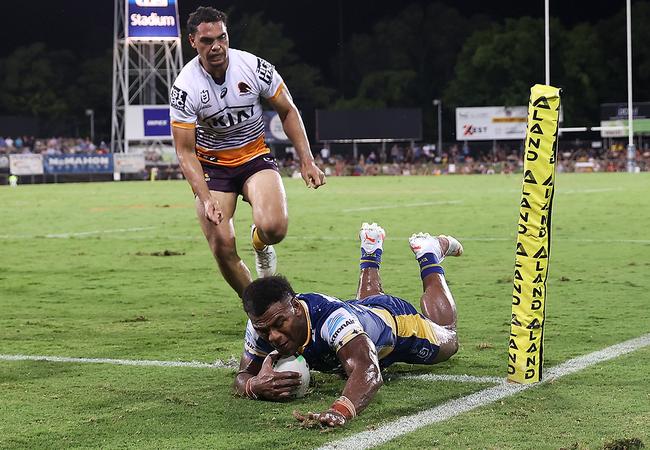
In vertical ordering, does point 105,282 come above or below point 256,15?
below

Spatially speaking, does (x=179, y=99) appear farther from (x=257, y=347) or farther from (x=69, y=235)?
(x=69, y=235)

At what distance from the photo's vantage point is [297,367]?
6.02 meters

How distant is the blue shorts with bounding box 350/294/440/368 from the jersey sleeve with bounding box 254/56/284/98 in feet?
7.12

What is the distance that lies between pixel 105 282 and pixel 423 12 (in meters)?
89.1

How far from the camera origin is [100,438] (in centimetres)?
532

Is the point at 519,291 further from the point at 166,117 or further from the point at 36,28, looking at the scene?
the point at 36,28

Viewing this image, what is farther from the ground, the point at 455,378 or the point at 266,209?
the point at 266,209

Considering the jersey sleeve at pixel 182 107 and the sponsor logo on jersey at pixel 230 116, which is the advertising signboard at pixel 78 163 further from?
the jersey sleeve at pixel 182 107

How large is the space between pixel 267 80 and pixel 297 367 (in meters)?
2.94

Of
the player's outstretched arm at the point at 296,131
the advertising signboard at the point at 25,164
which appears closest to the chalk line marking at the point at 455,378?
the player's outstretched arm at the point at 296,131

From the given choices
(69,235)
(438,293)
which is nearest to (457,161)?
(69,235)

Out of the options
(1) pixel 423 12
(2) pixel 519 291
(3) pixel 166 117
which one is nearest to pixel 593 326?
(2) pixel 519 291

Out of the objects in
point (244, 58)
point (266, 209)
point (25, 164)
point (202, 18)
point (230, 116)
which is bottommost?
point (25, 164)

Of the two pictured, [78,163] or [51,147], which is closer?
[78,163]
